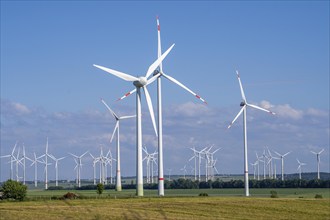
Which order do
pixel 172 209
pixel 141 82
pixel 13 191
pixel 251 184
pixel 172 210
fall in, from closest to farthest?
pixel 172 210 → pixel 172 209 → pixel 13 191 → pixel 141 82 → pixel 251 184

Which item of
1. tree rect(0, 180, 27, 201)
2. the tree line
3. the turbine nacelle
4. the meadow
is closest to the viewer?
the meadow

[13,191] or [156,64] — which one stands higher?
[156,64]

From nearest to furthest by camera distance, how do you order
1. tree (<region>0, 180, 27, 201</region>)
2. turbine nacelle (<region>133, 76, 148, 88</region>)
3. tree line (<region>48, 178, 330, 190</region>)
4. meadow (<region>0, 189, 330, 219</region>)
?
meadow (<region>0, 189, 330, 219</region>)
tree (<region>0, 180, 27, 201</region>)
turbine nacelle (<region>133, 76, 148, 88</region>)
tree line (<region>48, 178, 330, 190</region>)

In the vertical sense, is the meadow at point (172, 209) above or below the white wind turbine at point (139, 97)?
below

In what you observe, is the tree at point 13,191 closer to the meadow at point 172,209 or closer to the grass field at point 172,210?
the grass field at point 172,210

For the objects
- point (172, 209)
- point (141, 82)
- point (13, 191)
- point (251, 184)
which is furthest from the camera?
point (251, 184)

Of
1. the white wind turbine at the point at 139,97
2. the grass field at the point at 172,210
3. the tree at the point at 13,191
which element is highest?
the white wind turbine at the point at 139,97

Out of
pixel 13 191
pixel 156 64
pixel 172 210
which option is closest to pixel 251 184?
pixel 156 64

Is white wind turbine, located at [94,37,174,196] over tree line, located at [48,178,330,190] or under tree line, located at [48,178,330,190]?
over

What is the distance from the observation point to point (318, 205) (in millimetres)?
75125

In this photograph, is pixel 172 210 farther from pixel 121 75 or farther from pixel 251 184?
pixel 251 184

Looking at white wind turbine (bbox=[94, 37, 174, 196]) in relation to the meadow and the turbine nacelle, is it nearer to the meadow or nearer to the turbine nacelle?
the turbine nacelle

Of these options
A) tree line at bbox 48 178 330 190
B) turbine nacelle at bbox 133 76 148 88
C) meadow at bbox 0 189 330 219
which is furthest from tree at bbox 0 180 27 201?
tree line at bbox 48 178 330 190

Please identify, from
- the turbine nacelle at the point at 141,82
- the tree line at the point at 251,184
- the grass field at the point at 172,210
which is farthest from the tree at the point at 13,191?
the tree line at the point at 251,184
